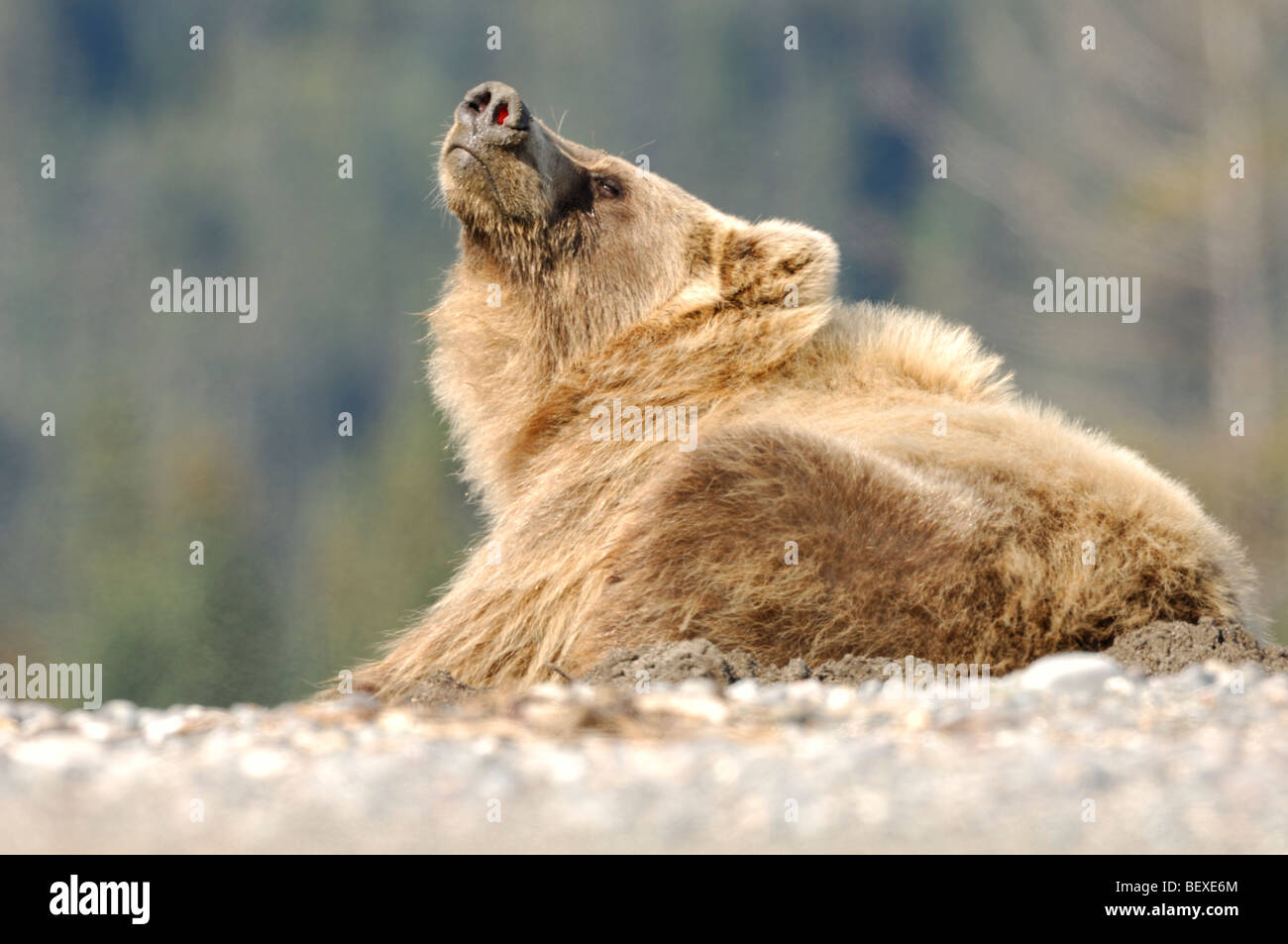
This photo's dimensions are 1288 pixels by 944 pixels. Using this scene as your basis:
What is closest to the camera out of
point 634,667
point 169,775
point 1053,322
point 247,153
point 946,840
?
point 946,840

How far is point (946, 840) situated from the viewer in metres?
3.16

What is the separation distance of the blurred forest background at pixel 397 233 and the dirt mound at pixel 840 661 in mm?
2608

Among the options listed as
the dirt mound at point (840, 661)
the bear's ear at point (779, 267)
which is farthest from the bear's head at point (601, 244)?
the dirt mound at point (840, 661)

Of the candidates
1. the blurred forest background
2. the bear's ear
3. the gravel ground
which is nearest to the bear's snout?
the bear's ear

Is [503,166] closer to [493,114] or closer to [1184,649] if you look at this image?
[493,114]

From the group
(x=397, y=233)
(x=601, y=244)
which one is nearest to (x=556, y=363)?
(x=601, y=244)

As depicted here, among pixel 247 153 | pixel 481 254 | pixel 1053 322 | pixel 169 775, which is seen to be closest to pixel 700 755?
pixel 169 775

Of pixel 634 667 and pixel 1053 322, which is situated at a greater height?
pixel 1053 322

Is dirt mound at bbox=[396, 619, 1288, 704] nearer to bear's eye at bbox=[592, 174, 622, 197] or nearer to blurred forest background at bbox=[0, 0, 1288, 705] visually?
blurred forest background at bbox=[0, 0, 1288, 705]

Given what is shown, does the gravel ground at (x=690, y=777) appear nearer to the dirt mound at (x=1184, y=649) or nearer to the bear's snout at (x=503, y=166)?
the dirt mound at (x=1184, y=649)

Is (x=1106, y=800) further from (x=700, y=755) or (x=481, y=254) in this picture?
(x=481, y=254)

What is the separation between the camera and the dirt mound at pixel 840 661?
199 inches

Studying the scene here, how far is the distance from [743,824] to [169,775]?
1273 millimetres

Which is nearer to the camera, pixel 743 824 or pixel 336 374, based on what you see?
pixel 743 824
